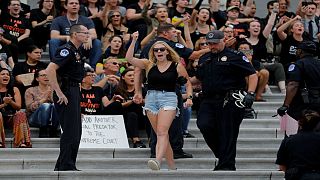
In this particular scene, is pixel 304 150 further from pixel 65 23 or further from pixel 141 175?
pixel 65 23

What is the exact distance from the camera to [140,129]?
595 inches

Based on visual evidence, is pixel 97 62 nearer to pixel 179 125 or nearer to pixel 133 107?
pixel 133 107

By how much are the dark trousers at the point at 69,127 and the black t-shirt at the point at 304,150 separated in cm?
264

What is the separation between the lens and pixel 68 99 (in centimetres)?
1255

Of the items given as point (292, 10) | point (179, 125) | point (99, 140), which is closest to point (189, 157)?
point (179, 125)

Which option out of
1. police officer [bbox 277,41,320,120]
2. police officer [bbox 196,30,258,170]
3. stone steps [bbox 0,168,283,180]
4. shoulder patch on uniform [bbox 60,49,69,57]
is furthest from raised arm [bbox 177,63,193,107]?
shoulder patch on uniform [bbox 60,49,69,57]

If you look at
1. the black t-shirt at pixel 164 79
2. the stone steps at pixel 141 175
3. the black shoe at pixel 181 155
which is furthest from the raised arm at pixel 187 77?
the stone steps at pixel 141 175

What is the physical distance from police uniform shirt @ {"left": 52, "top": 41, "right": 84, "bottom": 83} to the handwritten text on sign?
2.13m

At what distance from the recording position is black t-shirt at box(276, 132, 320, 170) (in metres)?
11.3

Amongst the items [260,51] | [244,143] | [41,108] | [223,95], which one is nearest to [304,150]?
[223,95]

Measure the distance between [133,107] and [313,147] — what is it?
4170 mm

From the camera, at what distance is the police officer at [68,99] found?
1248 cm

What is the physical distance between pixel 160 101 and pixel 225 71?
88 cm

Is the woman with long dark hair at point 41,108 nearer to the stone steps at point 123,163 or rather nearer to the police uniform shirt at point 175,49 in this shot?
the stone steps at point 123,163
